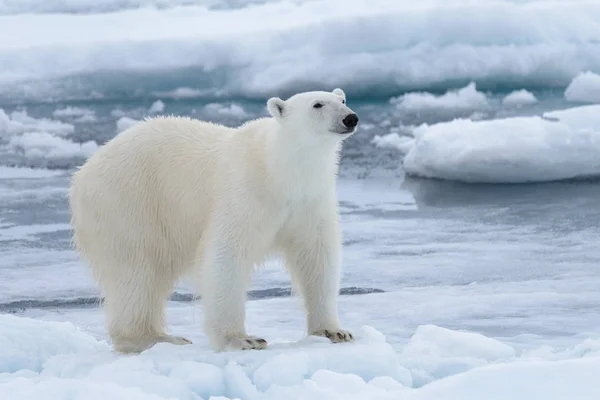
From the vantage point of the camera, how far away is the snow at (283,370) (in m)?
2.68

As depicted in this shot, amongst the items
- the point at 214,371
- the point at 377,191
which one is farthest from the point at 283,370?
the point at 377,191

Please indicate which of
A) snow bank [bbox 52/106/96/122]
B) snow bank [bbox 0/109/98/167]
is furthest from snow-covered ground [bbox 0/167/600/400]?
snow bank [bbox 52/106/96/122]

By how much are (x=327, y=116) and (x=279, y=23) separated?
794 centimetres

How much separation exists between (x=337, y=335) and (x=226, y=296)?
1.41 ft

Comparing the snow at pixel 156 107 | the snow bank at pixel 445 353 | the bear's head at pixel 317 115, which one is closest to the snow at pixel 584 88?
the snow at pixel 156 107

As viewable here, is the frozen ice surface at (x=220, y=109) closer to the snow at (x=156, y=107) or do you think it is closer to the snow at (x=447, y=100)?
the snow at (x=156, y=107)

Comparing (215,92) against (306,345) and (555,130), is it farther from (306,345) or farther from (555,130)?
(306,345)

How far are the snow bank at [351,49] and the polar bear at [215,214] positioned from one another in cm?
661

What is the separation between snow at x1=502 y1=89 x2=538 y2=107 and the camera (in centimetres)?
1106

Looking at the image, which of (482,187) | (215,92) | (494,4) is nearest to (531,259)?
(482,187)

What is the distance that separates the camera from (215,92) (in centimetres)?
1018

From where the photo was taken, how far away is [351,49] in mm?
10602

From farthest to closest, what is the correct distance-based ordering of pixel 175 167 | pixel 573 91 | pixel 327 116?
pixel 573 91, pixel 175 167, pixel 327 116

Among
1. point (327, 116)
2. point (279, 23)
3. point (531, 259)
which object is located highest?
point (279, 23)
